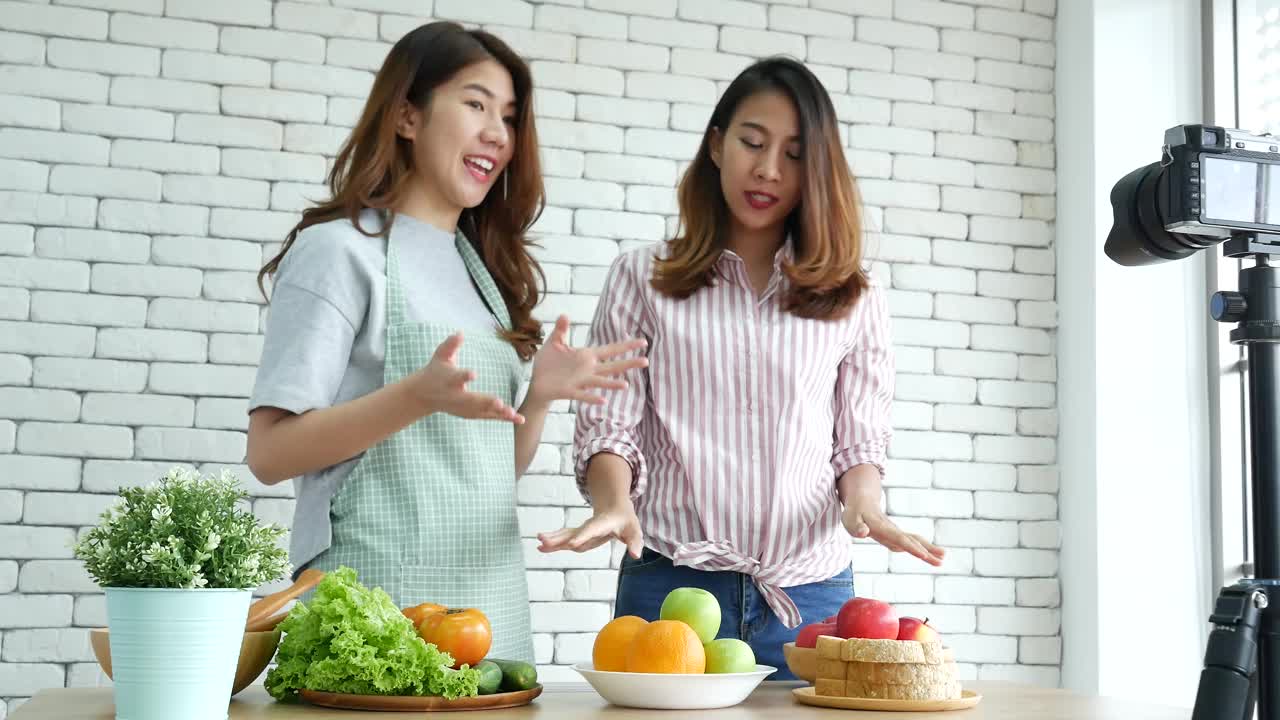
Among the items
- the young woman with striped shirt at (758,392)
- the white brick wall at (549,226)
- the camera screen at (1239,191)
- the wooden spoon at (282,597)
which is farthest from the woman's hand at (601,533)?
the white brick wall at (549,226)

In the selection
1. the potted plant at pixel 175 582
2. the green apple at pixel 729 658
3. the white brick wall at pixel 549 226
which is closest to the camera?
the potted plant at pixel 175 582

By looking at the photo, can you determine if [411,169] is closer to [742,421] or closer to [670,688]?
[742,421]

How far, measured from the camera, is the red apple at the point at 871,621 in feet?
4.86

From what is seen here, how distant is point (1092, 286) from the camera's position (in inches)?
138

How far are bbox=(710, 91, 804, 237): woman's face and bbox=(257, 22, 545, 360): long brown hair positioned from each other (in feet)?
1.15

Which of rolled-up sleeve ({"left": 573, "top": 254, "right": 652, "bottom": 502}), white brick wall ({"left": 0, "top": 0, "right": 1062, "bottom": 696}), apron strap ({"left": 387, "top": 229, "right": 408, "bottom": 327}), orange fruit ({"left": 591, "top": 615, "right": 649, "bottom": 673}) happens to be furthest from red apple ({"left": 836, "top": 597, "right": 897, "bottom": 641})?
white brick wall ({"left": 0, "top": 0, "right": 1062, "bottom": 696})

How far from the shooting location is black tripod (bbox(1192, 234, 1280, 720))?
136 cm

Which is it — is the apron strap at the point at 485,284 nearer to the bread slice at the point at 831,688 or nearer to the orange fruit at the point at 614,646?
the orange fruit at the point at 614,646

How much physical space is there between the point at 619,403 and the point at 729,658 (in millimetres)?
678

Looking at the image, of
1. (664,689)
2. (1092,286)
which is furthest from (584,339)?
(664,689)

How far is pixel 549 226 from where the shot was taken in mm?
3305

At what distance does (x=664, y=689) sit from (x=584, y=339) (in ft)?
6.37

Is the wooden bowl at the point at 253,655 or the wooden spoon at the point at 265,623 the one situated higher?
the wooden spoon at the point at 265,623

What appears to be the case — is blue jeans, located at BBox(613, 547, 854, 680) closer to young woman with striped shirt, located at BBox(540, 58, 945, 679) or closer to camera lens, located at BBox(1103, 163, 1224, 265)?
young woman with striped shirt, located at BBox(540, 58, 945, 679)
